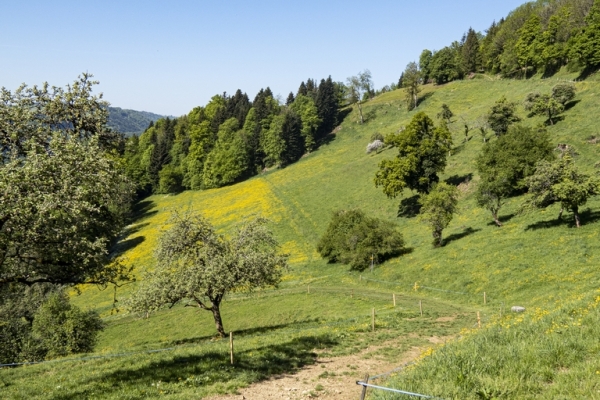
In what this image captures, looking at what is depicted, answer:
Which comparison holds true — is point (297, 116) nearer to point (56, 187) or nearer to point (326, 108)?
point (326, 108)

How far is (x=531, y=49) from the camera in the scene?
9769 cm

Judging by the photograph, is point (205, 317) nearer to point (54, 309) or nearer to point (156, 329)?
point (156, 329)

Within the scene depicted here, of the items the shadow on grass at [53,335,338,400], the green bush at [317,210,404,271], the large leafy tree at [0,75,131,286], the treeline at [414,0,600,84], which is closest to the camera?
the large leafy tree at [0,75,131,286]

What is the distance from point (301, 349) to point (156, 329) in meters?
26.7

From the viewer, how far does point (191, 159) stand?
4938 inches

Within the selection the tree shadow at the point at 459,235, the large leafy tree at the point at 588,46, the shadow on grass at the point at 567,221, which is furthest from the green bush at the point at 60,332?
the large leafy tree at the point at 588,46

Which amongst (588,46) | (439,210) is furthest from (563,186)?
(588,46)

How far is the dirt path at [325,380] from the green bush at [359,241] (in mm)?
28317

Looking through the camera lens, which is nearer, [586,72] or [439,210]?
[439,210]

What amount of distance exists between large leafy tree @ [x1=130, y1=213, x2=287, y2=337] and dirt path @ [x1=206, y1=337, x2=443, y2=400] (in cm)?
964

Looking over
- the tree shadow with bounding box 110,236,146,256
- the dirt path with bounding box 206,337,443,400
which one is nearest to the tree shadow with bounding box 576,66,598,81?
the dirt path with bounding box 206,337,443,400

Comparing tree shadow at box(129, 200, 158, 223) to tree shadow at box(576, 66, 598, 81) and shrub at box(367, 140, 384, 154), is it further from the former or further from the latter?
tree shadow at box(576, 66, 598, 81)

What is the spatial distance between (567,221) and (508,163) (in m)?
11.6

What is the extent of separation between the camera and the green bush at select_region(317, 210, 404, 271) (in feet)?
156
